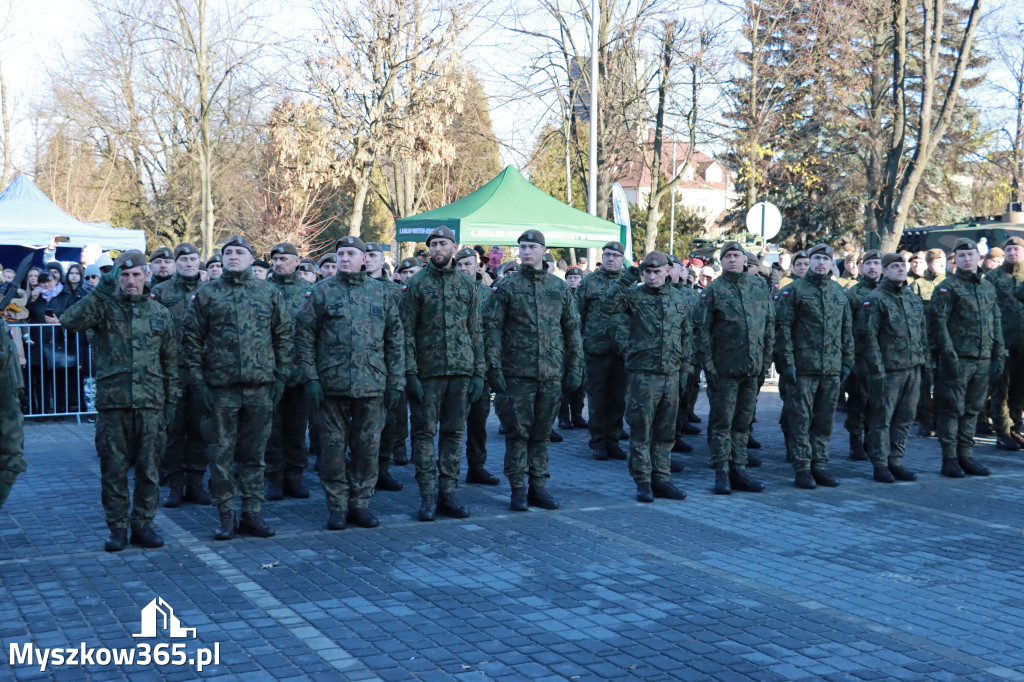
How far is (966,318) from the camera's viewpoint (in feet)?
34.9

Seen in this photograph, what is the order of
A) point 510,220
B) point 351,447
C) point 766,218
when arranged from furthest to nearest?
point 766,218
point 510,220
point 351,447

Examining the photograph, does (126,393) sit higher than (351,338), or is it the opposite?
(351,338)

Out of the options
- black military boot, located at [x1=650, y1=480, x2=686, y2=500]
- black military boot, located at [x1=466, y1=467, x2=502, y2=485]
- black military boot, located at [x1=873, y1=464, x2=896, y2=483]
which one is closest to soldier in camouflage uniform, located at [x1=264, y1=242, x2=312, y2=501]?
black military boot, located at [x1=466, y1=467, x2=502, y2=485]

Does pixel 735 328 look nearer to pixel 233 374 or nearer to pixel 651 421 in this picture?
pixel 651 421

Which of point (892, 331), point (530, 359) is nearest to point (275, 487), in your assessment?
point (530, 359)

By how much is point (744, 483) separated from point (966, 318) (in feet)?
10.2

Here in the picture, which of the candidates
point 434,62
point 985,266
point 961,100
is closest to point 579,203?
point 961,100

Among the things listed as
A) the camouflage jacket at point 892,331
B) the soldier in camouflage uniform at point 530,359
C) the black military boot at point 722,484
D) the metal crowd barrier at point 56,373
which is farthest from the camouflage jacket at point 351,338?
the metal crowd barrier at point 56,373

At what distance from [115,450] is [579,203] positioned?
38356 mm

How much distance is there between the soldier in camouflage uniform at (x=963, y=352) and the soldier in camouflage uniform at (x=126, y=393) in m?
7.13

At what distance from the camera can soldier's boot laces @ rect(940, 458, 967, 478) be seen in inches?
399

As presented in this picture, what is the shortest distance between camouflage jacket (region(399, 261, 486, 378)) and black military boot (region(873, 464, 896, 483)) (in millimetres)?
4029

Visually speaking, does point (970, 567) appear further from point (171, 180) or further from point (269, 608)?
point (171, 180)

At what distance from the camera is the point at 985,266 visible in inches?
505
